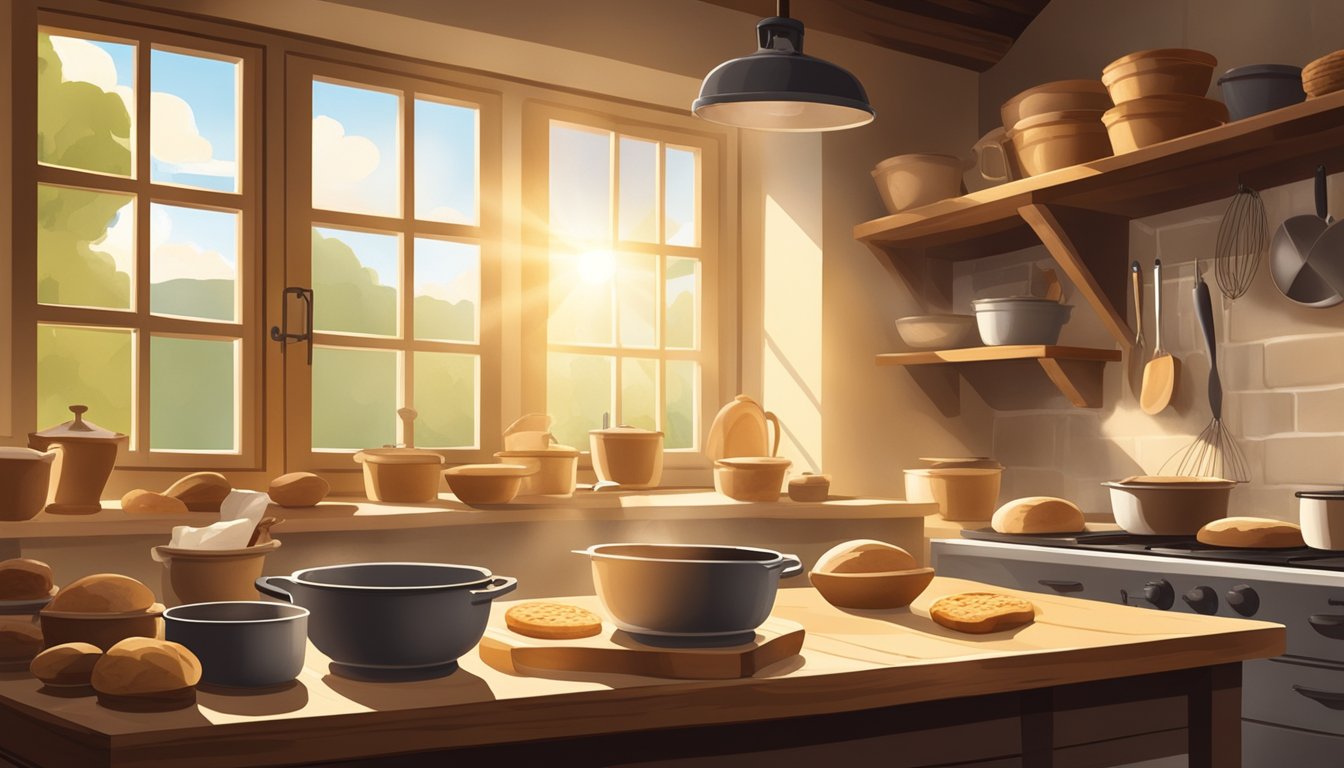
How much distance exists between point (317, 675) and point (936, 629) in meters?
0.68

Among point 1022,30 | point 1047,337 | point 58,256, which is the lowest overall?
point 1047,337

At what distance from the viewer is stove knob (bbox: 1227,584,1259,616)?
2262 mm

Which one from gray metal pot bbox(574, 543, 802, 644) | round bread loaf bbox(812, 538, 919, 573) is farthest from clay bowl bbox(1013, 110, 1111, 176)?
gray metal pot bbox(574, 543, 802, 644)

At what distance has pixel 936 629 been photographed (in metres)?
1.36

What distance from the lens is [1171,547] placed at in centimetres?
253

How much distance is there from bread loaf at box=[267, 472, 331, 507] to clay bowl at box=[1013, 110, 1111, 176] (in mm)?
1902

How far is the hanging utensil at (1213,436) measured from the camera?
300 cm

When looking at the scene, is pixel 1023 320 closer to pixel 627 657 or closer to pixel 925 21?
pixel 925 21

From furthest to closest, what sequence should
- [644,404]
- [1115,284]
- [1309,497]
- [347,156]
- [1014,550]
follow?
[347,156]
[644,404]
[1115,284]
[1014,550]
[1309,497]

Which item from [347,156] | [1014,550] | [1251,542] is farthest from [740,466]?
[347,156]

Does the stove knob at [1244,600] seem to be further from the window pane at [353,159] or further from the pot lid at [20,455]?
the window pane at [353,159]

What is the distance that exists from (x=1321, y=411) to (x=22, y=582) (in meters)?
2.67

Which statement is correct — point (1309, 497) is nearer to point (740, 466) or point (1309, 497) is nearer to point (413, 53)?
point (740, 466)

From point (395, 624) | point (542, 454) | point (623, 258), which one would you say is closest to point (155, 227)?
point (542, 454)
